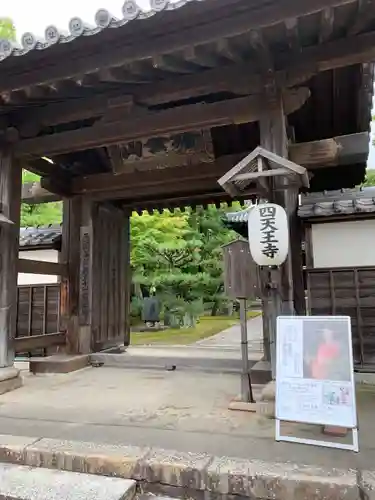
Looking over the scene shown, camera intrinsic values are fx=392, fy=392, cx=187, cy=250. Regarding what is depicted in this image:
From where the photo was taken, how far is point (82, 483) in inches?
108

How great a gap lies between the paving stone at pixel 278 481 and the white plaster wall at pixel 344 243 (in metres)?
4.51

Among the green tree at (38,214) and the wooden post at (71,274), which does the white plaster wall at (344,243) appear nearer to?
the wooden post at (71,274)

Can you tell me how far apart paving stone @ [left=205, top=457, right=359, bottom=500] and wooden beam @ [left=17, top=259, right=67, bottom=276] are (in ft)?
14.1

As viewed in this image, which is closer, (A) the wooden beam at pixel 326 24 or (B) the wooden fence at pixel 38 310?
(A) the wooden beam at pixel 326 24

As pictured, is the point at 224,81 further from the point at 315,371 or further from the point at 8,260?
the point at 8,260

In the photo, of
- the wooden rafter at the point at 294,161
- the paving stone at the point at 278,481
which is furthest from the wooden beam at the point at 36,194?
the paving stone at the point at 278,481

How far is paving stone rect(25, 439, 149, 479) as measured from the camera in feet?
9.23

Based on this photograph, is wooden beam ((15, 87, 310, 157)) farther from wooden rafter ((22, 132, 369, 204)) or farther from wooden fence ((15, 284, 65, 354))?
wooden fence ((15, 284, 65, 354))

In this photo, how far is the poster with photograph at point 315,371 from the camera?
3091mm

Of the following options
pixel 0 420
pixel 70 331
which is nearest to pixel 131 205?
pixel 70 331

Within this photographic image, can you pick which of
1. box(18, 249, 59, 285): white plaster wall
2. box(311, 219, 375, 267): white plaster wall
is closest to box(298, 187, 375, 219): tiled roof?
box(311, 219, 375, 267): white plaster wall

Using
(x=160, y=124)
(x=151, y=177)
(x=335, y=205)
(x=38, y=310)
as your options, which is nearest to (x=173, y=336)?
(x=38, y=310)

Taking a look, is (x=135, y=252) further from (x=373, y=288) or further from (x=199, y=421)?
(x=199, y=421)

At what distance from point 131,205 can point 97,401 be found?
478 cm
